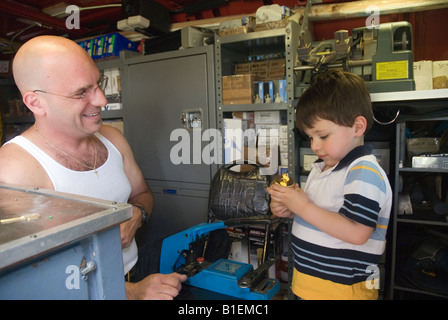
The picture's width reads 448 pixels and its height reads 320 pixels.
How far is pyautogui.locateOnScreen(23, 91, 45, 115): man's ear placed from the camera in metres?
1.15

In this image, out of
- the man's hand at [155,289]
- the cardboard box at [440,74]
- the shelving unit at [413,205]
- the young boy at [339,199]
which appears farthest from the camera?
the cardboard box at [440,74]

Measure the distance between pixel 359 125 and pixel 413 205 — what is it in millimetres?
1099

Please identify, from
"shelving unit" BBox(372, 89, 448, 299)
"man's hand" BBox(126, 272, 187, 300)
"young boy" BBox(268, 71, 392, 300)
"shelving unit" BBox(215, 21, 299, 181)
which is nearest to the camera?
"man's hand" BBox(126, 272, 187, 300)

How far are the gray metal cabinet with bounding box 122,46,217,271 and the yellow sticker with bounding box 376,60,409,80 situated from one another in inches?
38.1

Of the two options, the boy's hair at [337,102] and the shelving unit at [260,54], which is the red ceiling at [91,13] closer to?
the shelving unit at [260,54]

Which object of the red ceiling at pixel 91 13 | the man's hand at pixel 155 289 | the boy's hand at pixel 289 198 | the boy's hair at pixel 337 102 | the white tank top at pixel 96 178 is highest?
the red ceiling at pixel 91 13

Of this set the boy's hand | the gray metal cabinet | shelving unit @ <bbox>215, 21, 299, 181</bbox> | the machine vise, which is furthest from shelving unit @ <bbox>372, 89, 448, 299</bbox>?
the gray metal cabinet

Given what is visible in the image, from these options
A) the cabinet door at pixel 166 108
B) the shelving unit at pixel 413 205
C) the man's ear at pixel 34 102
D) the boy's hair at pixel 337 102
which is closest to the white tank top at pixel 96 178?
the man's ear at pixel 34 102

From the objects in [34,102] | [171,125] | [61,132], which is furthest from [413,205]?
[34,102]

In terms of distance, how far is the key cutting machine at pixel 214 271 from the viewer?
108 centimetres

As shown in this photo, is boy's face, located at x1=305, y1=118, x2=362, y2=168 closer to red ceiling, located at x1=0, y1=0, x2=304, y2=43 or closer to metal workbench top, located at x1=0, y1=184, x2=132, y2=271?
metal workbench top, located at x1=0, y1=184, x2=132, y2=271

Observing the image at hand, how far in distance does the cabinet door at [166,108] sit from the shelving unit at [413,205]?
1.08 m

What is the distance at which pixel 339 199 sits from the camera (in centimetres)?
108
